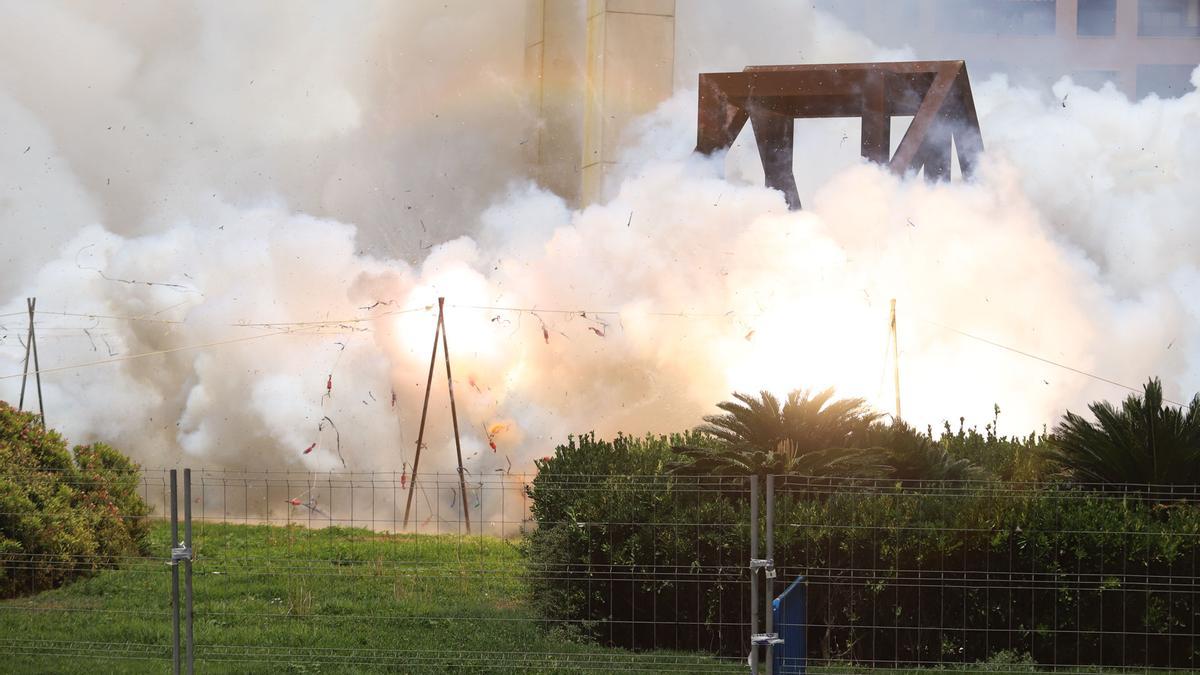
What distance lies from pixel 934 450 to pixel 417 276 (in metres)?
11.5

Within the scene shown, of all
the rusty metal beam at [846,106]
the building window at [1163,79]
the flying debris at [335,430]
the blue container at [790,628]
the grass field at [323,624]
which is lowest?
the grass field at [323,624]

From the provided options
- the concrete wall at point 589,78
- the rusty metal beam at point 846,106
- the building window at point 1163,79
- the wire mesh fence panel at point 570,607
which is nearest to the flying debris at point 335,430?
the concrete wall at point 589,78

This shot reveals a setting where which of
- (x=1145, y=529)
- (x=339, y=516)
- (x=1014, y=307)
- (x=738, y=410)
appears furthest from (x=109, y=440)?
(x=1145, y=529)

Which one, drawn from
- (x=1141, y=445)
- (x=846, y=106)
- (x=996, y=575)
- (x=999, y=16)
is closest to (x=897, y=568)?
(x=996, y=575)

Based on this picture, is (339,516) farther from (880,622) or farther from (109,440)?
(880,622)

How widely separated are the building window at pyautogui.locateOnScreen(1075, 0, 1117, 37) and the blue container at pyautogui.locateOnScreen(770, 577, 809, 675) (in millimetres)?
20087

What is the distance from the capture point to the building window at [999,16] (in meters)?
24.7

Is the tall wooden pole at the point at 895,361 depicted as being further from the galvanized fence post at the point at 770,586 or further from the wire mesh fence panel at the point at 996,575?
the galvanized fence post at the point at 770,586

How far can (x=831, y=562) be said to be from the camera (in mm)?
10516

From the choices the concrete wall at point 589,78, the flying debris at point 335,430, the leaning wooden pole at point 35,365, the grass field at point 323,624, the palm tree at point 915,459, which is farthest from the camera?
the flying debris at point 335,430

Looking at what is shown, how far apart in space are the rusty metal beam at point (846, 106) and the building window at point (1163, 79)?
677 centimetres

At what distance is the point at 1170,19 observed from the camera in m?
26.7

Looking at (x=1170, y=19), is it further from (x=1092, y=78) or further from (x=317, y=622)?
(x=317, y=622)

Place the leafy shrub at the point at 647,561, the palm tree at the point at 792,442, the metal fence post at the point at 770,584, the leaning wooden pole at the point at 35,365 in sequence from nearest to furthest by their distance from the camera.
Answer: the metal fence post at the point at 770,584 → the leafy shrub at the point at 647,561 → the palm tree at the point at 792,442 → the leaning wooden pole at the point at 35,365
